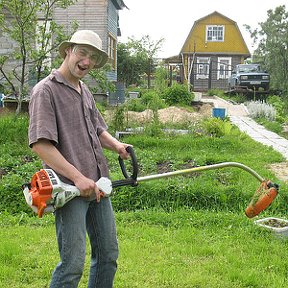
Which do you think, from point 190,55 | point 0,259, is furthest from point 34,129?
point 190,55

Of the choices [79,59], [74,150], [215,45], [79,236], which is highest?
[215,45]

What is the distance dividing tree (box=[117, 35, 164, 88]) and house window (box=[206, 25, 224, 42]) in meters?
3.84

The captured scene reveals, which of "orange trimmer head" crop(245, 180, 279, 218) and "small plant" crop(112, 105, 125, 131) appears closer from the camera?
"orange trimmer head" crop(245, 180, 279, 218)

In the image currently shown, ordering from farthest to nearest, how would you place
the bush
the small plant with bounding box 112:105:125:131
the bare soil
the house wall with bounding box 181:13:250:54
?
the house wall with bounding box 181:13:250:54
the bush
the small plant with bounding box 112:105:125:131
the bare soil

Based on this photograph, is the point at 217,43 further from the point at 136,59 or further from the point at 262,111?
the point at 262,111

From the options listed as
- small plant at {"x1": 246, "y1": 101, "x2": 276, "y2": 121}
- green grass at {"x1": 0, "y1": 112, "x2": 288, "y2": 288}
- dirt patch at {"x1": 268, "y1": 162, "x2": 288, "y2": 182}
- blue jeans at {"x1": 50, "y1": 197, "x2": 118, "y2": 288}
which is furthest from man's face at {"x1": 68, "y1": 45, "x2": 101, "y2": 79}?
small plant at {"x1": 246, "y1": 101, "x2": 276, "y2": 121}

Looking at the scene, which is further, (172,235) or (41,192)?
(172,235)

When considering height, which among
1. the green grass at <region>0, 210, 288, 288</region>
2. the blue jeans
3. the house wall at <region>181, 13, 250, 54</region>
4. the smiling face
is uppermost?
the house wall at <region>181, 13, 250, 54</region>

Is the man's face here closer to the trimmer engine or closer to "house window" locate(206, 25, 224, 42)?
the trimmer engine

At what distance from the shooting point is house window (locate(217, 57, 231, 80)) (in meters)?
33.3

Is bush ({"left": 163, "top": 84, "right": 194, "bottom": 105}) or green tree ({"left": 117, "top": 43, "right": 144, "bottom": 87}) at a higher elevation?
green tree ({"left": 117, "top": 43, "right": 144, "bottom": 87})

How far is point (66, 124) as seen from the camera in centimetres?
269

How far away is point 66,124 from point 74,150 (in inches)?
5.9

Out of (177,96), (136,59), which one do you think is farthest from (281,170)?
(136,59)
